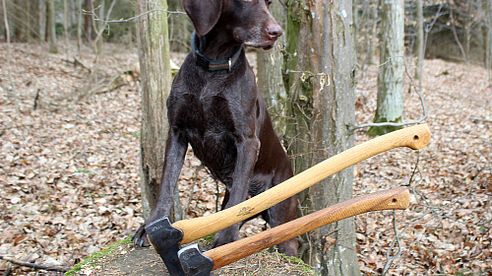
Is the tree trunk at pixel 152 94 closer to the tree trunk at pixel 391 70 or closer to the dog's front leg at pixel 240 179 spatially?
the dog's front leg at pixel 240 179

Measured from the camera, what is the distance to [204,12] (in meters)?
3.30

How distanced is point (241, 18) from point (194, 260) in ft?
5.12

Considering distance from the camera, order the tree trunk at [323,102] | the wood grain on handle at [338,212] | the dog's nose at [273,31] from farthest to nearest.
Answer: the tree trunk at [323,102], the dog's nose at [273,31], the wood grain on handle at [338,212]

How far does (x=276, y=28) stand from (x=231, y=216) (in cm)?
121

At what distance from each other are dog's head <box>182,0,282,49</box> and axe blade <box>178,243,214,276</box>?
134 centimetres

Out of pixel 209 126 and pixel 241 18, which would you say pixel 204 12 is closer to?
pixel 241 18

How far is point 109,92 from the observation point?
1553cm

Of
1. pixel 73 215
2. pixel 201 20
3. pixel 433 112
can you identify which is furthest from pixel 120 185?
pixel 433 112

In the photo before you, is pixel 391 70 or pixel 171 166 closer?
pixel 171 166

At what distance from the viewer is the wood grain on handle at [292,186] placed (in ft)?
9.53

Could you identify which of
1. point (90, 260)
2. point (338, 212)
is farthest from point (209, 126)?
point (90, 260)

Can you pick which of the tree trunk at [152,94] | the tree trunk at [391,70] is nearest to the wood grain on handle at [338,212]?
the tree trunk at [152,94]

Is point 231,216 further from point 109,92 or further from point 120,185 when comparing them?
point 109,92

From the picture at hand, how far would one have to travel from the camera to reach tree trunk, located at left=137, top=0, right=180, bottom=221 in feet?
16.9
